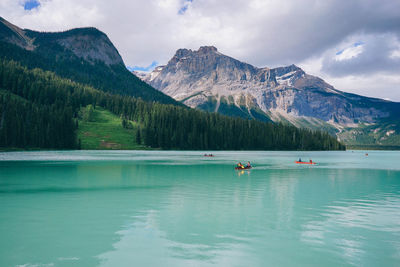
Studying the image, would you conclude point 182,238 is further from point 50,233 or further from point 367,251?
point 367,251

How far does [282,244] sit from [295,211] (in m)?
11.0

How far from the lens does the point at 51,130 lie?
601 feet

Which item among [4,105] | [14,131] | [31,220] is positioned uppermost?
[4,105]

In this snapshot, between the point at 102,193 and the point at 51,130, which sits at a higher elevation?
the point at 51,130

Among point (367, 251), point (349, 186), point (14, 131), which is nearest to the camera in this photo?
point (367, 251)

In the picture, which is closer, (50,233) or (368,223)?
(50,233)

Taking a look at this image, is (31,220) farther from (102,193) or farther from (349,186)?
(349,186)

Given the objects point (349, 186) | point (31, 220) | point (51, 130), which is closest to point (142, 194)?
point (31, 220)

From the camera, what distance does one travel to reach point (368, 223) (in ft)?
86.2

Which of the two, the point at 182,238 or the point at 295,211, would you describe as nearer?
the point at 182,238

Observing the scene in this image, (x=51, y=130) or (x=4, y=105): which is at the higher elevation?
(x=4, y=105)

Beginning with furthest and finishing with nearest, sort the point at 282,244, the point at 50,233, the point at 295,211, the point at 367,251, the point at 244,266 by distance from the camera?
1. the point at 295,211
2. the point at 50,233
3. the point at 282,244
4. the point at 367,251
5. the point at 244,266

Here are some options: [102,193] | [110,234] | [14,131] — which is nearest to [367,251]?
[110,234]

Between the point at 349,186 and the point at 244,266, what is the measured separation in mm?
38919
